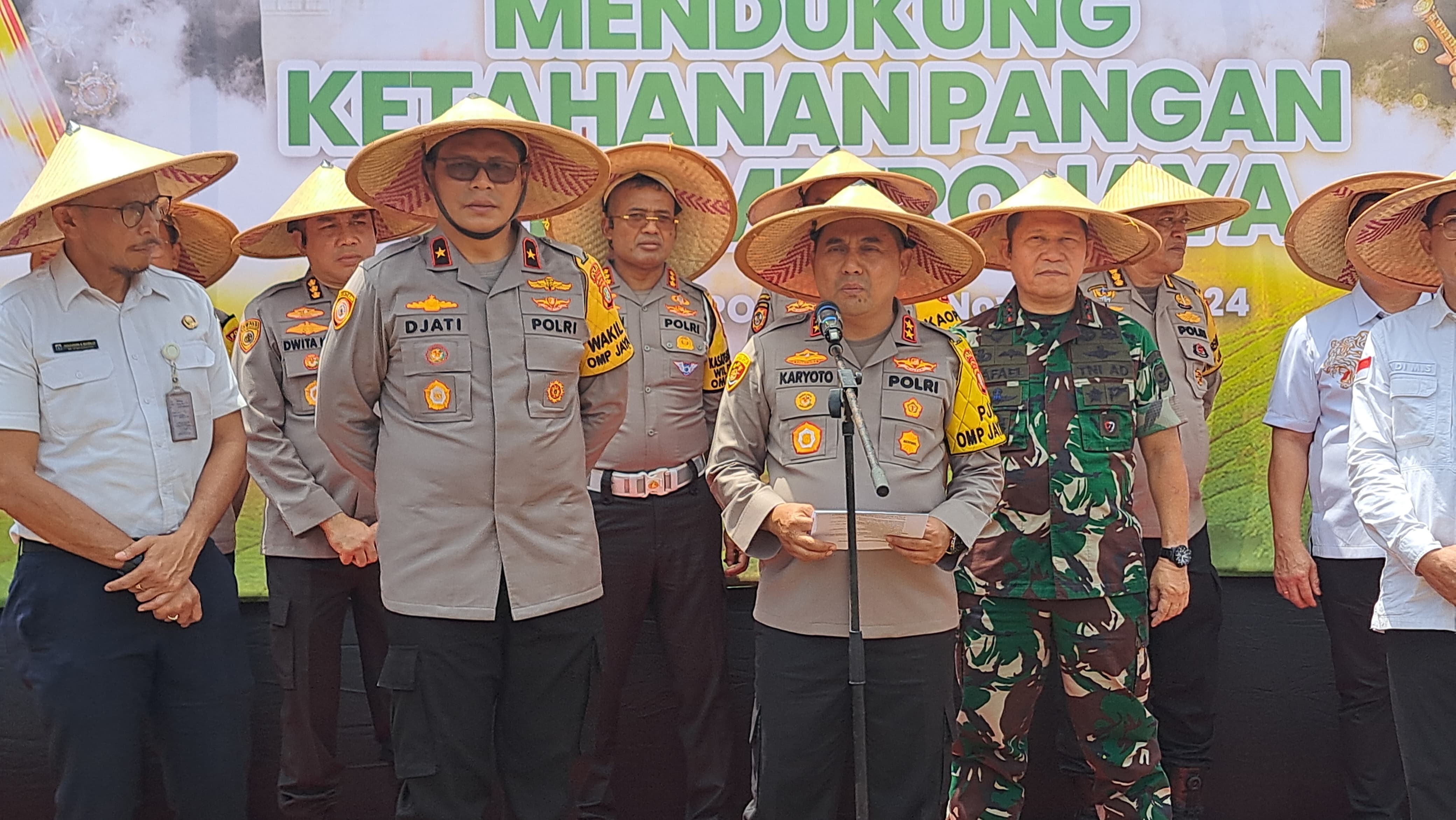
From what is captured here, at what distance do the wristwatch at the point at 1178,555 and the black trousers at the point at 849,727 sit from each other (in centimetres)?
82

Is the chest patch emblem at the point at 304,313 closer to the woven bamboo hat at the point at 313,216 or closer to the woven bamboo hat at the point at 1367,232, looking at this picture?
the woven bamboo hat at the point at 313,216

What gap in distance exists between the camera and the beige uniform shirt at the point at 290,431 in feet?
11.6

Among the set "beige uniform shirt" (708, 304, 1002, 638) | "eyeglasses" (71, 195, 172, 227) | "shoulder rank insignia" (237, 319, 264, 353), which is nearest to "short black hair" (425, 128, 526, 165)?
"eyeglasses" (71, 195, 172, 227)

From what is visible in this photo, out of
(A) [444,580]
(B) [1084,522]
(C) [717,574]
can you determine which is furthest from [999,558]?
(A) [444,580]

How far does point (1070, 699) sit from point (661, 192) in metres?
1.88

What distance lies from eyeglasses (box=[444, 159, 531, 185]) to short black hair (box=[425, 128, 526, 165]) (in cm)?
5

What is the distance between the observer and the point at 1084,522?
3203mm

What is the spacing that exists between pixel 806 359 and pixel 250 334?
172cm

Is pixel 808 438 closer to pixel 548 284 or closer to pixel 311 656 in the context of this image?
pixel 548 284

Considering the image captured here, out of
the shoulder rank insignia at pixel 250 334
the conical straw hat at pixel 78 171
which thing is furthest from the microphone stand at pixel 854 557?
the shoulder rank insignia at pixel 250 334

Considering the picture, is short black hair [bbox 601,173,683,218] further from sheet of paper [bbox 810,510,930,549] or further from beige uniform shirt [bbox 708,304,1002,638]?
sheet of paper [bbox 810,510,930,549]

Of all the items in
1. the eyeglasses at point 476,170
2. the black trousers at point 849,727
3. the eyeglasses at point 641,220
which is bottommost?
the black trousers at point 849,727

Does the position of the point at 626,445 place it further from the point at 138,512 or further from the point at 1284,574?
the point at 1284,574

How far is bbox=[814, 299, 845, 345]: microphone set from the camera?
2648 millimetres
